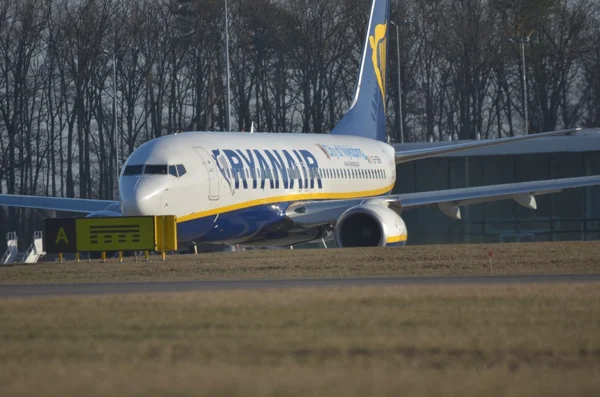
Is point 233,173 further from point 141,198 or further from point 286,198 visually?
point 141,198

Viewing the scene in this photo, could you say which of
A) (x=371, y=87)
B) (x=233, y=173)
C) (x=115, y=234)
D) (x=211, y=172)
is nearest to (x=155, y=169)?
(x=211, y=172)

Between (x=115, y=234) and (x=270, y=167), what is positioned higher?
(x=270, y=167)

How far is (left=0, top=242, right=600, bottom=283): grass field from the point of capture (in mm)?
25031

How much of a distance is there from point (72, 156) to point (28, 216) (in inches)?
292

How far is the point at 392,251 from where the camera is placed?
29.3 metres

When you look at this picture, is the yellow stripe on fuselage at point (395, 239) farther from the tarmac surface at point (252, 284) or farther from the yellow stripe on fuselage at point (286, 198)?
the tarmac surface at point (252, 284)

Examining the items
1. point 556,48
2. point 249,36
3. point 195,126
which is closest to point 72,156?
point 195,126

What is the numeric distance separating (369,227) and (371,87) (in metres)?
12.9

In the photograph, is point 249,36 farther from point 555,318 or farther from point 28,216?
point 555,318

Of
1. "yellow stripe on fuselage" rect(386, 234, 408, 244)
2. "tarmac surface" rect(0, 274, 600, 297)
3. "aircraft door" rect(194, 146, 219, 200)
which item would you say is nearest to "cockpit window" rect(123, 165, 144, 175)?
"aircraft door" rect(194, 146, 219, 200)

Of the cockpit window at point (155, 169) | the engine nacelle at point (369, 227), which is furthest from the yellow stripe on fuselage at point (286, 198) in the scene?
the engine nacelle at point (369, 227)

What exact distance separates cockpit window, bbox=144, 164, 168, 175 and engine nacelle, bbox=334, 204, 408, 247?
4.82m

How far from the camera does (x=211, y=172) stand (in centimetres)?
3189

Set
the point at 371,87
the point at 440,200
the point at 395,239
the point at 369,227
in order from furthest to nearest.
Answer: the point at 371,87 < the point at 440,200 < the point at 369,227 < the point at 395,239
